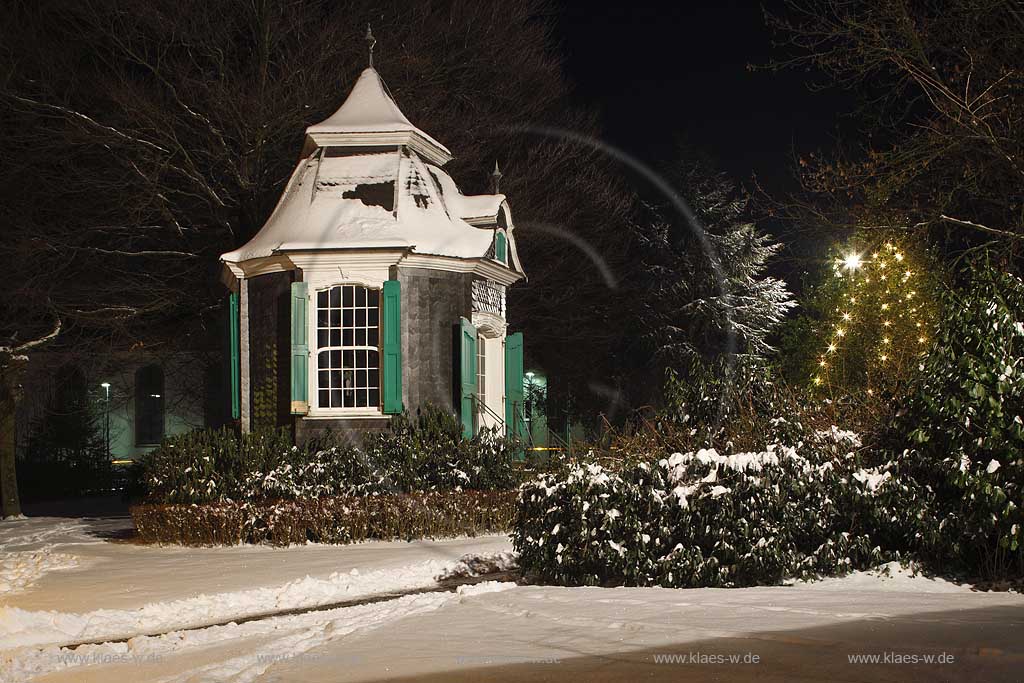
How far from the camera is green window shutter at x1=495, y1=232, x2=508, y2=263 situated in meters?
18.6

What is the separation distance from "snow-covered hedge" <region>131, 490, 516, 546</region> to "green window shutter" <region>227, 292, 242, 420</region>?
317 cm

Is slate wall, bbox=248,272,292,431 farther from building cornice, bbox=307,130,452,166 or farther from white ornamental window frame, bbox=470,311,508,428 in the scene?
white ornamental window frame, bbox=470,311,508,428

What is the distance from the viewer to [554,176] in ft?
89.2

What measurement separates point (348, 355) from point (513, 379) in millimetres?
3506

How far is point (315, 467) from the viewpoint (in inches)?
573

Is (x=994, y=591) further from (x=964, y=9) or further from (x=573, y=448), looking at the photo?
(x=964, y=9)

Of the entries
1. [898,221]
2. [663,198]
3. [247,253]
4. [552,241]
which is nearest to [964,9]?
[898,221]

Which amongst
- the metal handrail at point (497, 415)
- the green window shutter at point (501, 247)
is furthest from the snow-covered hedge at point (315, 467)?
the green window shutter at point (501, 247)

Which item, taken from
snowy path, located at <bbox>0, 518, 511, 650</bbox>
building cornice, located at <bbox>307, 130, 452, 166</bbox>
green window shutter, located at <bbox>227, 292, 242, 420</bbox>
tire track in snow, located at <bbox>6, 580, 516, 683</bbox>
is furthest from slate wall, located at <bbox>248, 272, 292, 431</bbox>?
tire track in snow, located at <bbox>6, 580, 516, 683</bbox>

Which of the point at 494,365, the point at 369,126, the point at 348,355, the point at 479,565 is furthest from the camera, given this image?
the point at 494,365

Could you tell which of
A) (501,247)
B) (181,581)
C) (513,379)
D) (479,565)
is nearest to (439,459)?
(479,565)

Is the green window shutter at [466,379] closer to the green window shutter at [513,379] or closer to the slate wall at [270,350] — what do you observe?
the green window shutter at [513,379]

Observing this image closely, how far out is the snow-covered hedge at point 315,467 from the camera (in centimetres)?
1425

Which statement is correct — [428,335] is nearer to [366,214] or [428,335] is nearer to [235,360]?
[366,214]
